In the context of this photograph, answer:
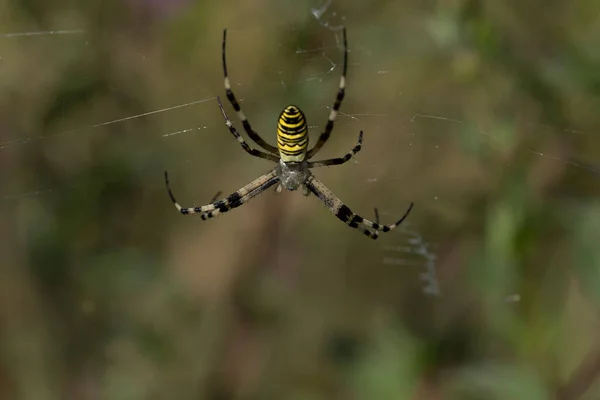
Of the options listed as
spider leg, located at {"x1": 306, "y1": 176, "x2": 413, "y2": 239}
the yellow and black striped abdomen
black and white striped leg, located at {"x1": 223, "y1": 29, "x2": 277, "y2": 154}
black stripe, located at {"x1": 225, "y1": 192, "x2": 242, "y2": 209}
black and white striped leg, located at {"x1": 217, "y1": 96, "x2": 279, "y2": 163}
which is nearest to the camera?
the yellow and black striped abdomen

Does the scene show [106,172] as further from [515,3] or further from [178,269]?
[515,3]

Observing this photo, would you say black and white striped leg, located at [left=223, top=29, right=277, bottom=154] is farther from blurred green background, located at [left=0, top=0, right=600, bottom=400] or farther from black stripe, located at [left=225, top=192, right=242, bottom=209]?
blurred green background, located at [left=0, top=0, right=600, bottom=400]

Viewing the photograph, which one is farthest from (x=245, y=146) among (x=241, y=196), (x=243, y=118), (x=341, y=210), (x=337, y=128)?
(x=337, y=128)

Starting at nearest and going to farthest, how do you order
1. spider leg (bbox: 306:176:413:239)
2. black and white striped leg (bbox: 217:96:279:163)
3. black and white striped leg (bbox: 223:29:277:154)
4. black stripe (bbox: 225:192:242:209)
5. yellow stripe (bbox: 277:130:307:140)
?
1. yellow stripe (bbox: 277:130:307:140)
2. black and white striped leg (bbox: 223:29:277:154)
3. black and white striped leg (bbox: 217:96:279:163)
4. spider leg (bbox: 306:176:413:239)
5. black stripe (bbox: 225:192:242:209)

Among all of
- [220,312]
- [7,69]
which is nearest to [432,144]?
[220,312]

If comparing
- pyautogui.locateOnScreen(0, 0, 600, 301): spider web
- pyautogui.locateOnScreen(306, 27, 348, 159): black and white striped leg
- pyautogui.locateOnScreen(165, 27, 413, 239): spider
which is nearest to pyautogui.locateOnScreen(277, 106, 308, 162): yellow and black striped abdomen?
pyautogui.locateOnScreen(165, 27, 413, 239): spider

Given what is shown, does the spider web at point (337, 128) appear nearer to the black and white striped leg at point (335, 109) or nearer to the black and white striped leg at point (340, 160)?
the black and white striped leg at point (340, 160)

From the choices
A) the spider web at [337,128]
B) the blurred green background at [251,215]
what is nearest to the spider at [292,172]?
the spider web at [337,128]
